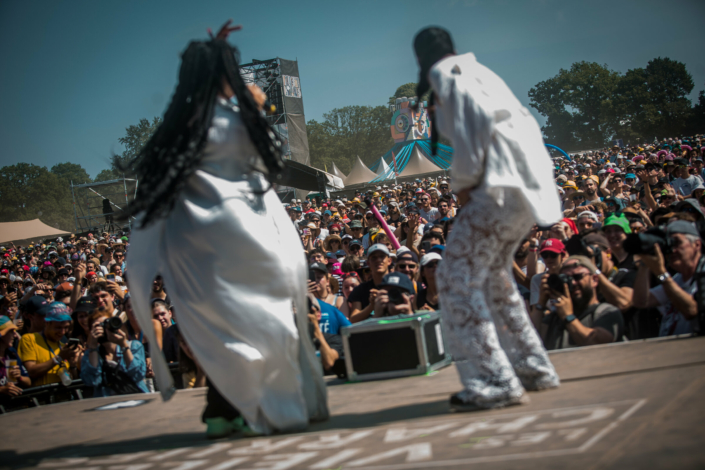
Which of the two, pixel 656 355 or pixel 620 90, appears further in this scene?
pixel 620 90

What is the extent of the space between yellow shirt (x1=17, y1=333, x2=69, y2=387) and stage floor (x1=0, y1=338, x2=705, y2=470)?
1.34 metres

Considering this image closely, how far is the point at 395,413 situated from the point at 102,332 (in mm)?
2957

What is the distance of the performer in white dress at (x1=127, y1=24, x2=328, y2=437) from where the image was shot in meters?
2.85

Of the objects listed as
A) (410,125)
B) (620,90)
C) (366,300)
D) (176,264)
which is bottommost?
(366,300)

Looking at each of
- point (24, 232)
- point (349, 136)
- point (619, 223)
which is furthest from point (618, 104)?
point (619, 223)

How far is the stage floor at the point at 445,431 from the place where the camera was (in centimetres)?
203

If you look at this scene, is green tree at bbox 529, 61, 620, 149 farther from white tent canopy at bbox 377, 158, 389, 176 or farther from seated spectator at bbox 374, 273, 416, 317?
seated spectator at bbox 374, 273, 416, 317

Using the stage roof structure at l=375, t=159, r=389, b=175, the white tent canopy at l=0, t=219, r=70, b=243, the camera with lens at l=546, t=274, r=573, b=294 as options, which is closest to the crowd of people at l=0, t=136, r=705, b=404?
the camera with lens at l=546, t=274, r=573, b=294

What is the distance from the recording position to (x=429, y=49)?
3.03 m

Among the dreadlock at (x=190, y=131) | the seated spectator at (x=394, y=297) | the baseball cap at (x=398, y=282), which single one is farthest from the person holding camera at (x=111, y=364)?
the dreadlock at (x=190, y=131)

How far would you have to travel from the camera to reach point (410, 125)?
→ 244ft

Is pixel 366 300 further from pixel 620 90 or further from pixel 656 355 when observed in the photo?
pixel 620 90

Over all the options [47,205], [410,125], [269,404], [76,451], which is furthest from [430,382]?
[47,205]

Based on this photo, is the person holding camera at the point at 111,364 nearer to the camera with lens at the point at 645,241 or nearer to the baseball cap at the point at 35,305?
the baseball cap at the point at 35,305
